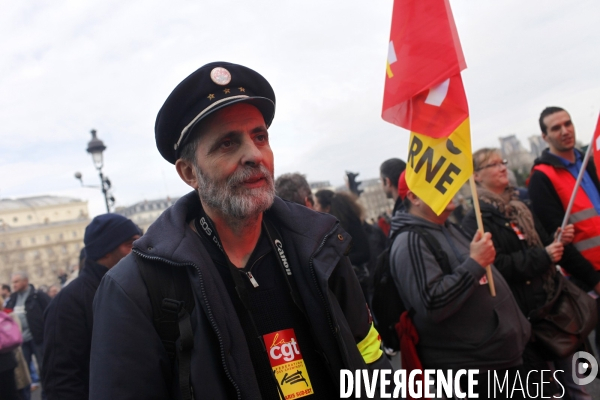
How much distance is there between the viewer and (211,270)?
1761 mm

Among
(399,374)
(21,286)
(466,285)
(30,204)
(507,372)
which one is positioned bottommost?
(507,372)

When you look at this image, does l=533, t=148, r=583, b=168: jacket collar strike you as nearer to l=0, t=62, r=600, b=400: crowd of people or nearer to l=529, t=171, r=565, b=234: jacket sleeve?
l=529, t=171, r=565, b=234: jacket sleeve

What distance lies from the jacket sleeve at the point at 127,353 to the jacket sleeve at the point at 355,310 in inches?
29.4

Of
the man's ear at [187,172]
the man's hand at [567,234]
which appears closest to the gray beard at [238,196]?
the man's ear at [187,172]

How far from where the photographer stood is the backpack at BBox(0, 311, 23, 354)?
15.6 ft

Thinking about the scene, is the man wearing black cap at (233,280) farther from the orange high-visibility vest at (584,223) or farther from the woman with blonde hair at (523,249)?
the orange high-visibility vest at (584,223)

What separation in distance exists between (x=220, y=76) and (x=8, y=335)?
4404 millimetres

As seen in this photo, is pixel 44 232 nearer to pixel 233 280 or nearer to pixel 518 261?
pixel 518 261

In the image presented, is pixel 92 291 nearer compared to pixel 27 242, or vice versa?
pixel 92 291

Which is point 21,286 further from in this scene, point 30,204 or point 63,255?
point 30,204

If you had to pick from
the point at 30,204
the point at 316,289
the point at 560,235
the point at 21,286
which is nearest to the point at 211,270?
the point at 316,289

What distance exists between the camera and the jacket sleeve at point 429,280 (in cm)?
290

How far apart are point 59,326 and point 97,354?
1803 mm

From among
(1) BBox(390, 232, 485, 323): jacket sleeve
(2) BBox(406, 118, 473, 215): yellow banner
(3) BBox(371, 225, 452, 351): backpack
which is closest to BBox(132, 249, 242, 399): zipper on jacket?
(1) BBox(390, 232, 485, 323): jacket sleeve
